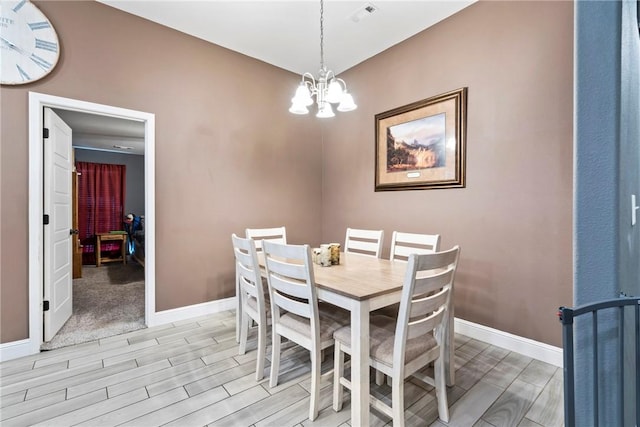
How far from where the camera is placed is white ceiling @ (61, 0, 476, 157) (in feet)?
8.44

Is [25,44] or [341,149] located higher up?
[25,44]

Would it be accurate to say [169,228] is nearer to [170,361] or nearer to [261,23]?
[170,361]

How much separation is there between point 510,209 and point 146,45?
141 inches

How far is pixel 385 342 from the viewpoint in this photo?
59.4 inches

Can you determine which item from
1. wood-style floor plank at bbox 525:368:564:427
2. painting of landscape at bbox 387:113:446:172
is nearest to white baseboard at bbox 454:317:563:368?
wood-style floor plank at bbox 525:368:564:427

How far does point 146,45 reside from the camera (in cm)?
278

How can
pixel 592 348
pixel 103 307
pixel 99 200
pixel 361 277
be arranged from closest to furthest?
pixel 592 348, pixel 361 277, pixel 103 307, pixel 99 200

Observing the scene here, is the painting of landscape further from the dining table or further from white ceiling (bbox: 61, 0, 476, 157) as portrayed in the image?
the dining table

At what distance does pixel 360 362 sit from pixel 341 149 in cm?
291

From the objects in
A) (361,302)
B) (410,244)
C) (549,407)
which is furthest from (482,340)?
(361,302)

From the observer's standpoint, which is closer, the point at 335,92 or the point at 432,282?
the point at 432,282

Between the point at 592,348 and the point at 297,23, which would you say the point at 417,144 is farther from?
the point at 592,348

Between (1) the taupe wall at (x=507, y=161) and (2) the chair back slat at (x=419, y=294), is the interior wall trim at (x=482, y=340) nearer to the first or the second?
(1) the taupe wall at (x=507, y=161)

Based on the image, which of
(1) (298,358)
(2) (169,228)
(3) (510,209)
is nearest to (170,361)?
(1) (298,358)
